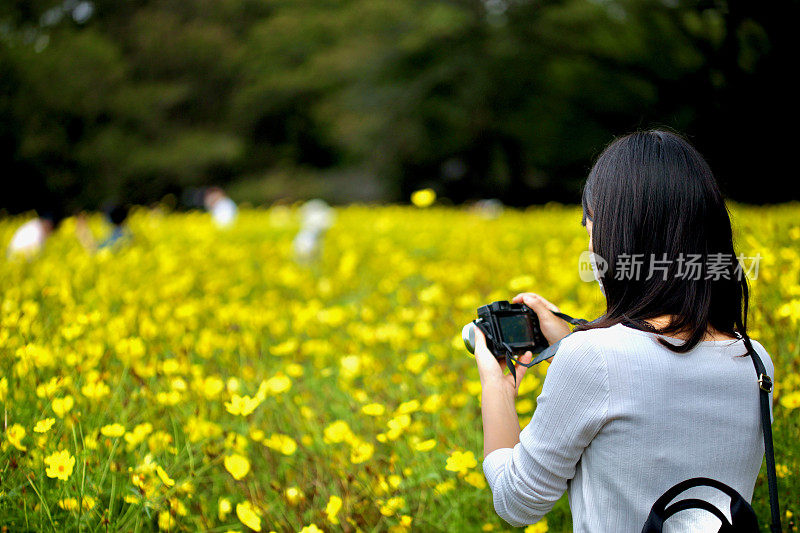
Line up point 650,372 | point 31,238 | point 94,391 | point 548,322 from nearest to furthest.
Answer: point 650,372 < point 548,322 < point 94,391 < point 31,238

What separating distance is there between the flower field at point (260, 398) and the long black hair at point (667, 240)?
1.56ft

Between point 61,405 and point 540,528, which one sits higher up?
point 61,405

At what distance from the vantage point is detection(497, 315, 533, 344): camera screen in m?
1.17

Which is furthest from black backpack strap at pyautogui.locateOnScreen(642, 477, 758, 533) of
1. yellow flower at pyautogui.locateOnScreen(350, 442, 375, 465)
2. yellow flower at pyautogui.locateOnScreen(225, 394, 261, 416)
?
yellow flower at pyautogui.locateOnScreen(225, 394, 261, 416)

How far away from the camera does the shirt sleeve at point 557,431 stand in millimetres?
937

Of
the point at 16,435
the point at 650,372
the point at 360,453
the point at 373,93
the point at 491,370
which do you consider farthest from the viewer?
the point at 373,93

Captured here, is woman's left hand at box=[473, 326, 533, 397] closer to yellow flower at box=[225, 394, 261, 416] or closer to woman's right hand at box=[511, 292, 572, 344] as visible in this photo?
woman's right hand at box=[511, 292, 572, 344]

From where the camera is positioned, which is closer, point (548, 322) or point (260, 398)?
point (548, 322)

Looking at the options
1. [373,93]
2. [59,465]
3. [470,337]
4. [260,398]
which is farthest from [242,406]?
[373,93]

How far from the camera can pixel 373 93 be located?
15742 millimetres

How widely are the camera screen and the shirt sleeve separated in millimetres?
189

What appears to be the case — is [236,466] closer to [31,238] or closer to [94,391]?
[94,391]

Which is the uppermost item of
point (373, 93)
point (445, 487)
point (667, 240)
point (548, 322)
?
point (667, 240)

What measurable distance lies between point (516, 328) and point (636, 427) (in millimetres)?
299
